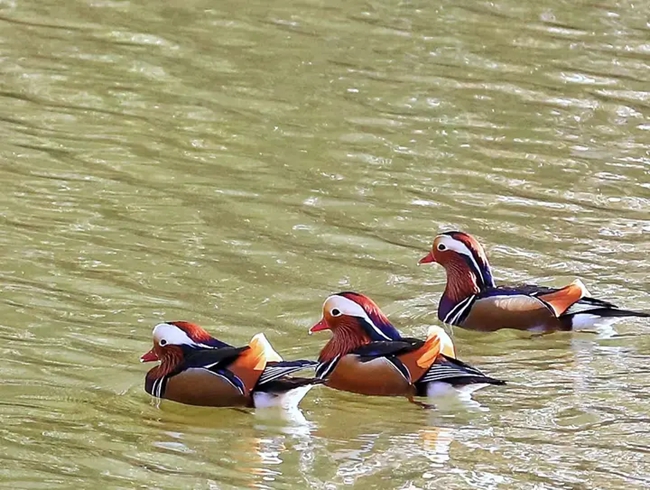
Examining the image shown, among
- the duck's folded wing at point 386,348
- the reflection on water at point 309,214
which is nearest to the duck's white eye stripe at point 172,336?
Result: the reflection on water at point 309,214

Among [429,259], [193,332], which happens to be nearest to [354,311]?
[193,332]

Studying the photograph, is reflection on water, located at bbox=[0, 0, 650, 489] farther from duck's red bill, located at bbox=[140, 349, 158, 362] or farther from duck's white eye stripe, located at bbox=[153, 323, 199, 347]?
duck's white eye stripe, located at bbox=[153, 323, 199, 347]

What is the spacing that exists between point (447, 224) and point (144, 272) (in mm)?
2078

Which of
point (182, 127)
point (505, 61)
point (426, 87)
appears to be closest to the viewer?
point (182, 127)

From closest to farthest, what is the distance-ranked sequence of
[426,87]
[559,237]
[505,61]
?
[559,237] < [426,87] < [505,61]

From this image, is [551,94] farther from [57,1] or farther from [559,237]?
[57,1]

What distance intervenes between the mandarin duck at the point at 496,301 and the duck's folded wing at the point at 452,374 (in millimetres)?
1029

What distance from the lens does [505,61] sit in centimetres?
1373

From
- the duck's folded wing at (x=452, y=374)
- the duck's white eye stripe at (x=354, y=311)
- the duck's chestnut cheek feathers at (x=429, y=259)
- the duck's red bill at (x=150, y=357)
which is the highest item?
the duck's chestnut cheek feathers at (x=429, y=259)

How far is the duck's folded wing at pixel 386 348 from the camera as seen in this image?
6.82 m

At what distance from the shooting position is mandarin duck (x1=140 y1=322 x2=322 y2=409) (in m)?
6.50

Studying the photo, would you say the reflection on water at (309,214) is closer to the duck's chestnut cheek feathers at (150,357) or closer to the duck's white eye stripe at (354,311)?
the duck's chestnut cheek feathers at (150,357)

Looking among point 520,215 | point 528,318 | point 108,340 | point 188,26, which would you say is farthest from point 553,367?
point 188,26

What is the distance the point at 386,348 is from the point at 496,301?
1114 millimetres
